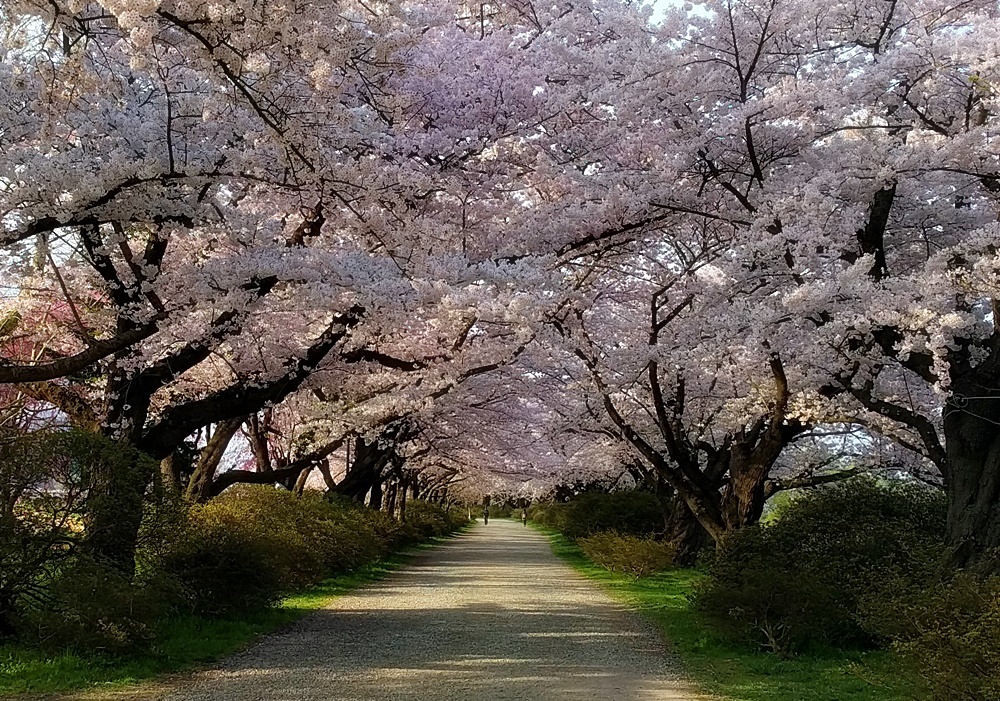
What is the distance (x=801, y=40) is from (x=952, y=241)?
3.24 meters


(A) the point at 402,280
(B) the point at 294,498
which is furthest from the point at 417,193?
(B) the point at 294,498

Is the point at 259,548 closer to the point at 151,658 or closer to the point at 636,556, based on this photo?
the point at 151,658

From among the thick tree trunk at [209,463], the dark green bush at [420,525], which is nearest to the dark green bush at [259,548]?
the thick tree trunk at [209,463]

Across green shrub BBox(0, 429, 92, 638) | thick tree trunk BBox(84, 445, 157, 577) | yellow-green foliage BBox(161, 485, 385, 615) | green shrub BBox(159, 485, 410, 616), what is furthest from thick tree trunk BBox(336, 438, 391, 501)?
green shrub BBox(0, 429, 92, 638)

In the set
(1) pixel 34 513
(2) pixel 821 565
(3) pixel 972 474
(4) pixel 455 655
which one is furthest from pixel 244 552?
(3) pixel 972 474

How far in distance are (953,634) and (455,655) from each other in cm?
500

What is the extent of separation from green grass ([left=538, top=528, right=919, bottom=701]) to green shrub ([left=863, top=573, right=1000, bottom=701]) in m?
0.32

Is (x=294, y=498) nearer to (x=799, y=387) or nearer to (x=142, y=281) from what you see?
(x=142, y=281)

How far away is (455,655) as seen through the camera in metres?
9.03

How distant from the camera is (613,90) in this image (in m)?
9.92

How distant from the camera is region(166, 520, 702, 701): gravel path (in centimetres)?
717

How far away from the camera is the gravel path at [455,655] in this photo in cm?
717

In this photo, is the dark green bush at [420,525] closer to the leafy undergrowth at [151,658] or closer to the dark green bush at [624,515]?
the dark green bush at [624,515]

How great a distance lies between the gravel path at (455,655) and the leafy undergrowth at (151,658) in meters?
0.31
